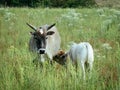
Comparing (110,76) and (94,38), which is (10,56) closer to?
(110,76)

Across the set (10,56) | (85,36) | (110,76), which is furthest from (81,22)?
(110,76)

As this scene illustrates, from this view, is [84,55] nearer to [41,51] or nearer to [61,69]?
[61,69]

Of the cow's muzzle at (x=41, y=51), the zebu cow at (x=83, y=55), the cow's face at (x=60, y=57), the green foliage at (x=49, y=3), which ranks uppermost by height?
the zebu cow at (x=83, y=55)

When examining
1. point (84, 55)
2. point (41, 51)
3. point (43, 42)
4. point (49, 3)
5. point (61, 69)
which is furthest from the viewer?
point (49, 3)

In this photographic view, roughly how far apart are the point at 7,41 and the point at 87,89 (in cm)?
614

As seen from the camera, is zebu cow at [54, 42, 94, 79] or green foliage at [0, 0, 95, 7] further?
green foliage at [0, 0, 95, 7]

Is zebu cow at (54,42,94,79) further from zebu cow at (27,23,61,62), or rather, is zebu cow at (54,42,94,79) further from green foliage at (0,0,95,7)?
green foliage at (0,0,95,7)

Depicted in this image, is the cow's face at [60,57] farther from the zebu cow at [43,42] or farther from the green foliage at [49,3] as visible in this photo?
the green foliage at [49,3]

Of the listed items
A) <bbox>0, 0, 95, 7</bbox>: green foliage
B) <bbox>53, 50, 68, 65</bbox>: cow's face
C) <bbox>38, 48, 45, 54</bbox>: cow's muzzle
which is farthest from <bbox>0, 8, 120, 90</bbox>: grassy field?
<bbox>0, 0, 95, 7</bbox>: green foliage

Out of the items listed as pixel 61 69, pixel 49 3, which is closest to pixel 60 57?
pixel 61 69

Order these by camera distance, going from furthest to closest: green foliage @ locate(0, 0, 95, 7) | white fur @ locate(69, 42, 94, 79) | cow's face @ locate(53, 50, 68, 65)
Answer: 1. green foliage @ locate(0, 0, 95, 7)
2. cow's face @ locate(53, 50, 68, 65)
3. white fur @ locate(69, 42, 94, 79)

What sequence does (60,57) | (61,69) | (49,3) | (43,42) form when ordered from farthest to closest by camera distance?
(49,3) → (60,57) → (43,42) → (61,69)

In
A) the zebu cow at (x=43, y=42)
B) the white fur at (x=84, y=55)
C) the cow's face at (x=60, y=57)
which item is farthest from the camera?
the cow's face at (x=60, y=57)

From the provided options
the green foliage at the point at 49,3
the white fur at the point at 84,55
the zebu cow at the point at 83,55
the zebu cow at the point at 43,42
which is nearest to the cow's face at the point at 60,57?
the zebu cow at the point at 43,42
